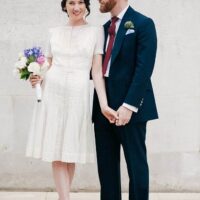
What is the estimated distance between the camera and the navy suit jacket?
3910 mm

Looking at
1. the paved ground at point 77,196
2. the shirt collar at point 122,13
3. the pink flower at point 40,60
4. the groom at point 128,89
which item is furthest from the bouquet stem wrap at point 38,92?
the paved ground at point 77,196

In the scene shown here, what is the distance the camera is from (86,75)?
13.9ft

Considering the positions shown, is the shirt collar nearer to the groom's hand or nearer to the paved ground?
the groom's hand

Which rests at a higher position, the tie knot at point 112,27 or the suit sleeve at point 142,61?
the tie knot at point 112,27

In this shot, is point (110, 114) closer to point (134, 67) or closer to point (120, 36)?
point (134, 67)

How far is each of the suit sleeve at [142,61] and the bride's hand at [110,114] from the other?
0.12m

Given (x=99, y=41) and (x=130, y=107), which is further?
(x=99, y=41)

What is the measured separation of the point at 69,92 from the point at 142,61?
602 mm

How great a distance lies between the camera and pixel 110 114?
3.98m

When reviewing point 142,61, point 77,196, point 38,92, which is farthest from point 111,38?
point 77,196

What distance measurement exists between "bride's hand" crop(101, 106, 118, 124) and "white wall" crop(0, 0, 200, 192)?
161 centimetres

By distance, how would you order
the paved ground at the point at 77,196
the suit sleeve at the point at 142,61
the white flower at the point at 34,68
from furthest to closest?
the paved ground at the point at 77,196 < the white flower at the point at 34,68 < the suit sleeve at the point at 142,61

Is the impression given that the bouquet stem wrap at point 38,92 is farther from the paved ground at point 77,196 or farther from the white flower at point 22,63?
the paved ground at point 77,196

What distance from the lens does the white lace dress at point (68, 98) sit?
419cm
